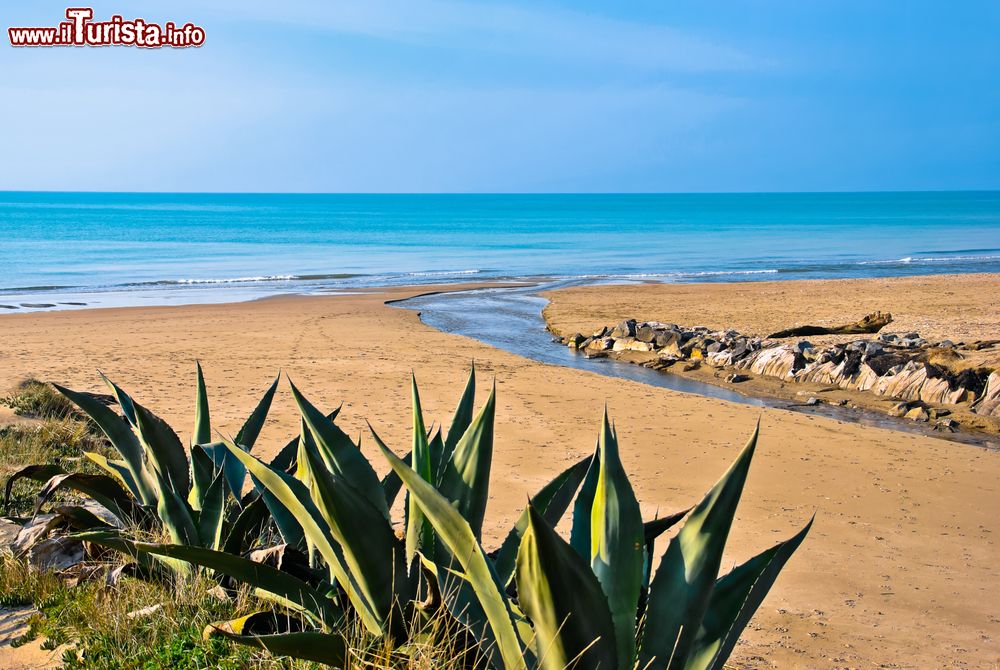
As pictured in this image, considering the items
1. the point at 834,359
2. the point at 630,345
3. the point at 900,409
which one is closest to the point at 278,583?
the point at 900,409

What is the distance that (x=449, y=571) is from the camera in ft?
7.26

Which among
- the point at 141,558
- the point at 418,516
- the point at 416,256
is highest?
the point at 416,256

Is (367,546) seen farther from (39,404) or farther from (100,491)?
(39,404)

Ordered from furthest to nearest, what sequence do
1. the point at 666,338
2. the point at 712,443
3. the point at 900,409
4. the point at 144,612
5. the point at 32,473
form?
the point at 666,338, the point at 900,409, the point at 712,443, the point at 32,473, the point at 144,612

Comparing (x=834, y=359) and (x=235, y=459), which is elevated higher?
(x=235, y=459)

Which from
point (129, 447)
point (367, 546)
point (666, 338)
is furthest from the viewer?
point (666, 338)

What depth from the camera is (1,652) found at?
125 inches

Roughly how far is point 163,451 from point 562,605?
2.47m

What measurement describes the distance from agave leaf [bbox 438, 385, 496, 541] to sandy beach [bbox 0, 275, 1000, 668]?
105 centimetres

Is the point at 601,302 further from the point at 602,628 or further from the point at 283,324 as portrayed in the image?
the point at 602,628

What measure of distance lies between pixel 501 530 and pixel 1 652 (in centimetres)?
326

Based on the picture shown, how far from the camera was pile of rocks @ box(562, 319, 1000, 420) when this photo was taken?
1108cm

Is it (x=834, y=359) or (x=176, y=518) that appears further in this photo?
(x=834, y=359)

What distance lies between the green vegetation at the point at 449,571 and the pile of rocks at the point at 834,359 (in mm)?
9270
